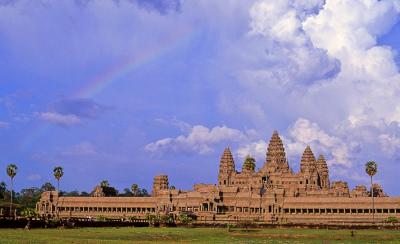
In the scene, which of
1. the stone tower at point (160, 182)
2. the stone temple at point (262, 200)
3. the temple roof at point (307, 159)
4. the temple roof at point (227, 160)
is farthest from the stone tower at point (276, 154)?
the stone tower at point (160, 182)

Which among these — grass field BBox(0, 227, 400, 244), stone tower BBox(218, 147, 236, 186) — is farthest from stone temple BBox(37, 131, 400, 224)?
grass field BBox(0, 227, 400, 244)

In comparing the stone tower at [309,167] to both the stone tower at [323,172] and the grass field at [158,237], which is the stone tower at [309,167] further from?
the grass field at [158,237]

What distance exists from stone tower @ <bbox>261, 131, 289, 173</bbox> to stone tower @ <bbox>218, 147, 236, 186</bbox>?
10917mm

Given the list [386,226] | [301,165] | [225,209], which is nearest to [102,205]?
[225,209]

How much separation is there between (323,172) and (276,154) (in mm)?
16757

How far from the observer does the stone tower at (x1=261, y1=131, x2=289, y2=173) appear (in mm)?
177375

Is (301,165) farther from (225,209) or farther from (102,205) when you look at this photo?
(102,205)

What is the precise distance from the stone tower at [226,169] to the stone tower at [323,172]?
26.5 meters

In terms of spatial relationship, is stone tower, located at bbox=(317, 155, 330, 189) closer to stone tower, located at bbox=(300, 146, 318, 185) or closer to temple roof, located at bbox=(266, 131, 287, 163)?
stone tower, located at bbox=(300, 146, 318, 185)

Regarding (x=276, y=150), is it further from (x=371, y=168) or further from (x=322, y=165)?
(x=371, y=168)

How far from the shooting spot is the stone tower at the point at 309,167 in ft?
543

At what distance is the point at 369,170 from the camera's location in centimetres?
13262

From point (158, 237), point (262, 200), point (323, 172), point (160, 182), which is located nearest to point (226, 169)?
point (160, 182)

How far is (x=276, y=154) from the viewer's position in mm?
180500
